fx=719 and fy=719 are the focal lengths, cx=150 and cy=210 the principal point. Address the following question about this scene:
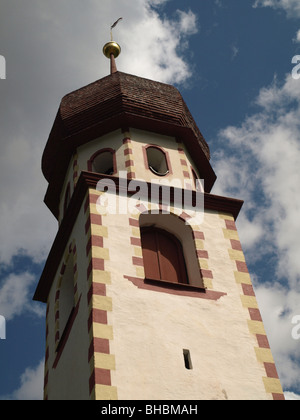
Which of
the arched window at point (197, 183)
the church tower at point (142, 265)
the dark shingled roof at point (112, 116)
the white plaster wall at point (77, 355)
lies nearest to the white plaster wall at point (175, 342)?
the church tower at point (142, 265)

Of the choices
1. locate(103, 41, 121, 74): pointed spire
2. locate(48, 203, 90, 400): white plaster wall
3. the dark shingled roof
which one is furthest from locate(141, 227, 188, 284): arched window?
locate(103, 41, 121, 74): pointed spire

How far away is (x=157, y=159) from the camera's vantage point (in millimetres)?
16828

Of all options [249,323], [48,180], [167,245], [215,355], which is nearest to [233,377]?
[215,355]

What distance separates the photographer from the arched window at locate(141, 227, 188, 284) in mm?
13953

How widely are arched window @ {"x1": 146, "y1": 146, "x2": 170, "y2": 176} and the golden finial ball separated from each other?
6.35 m

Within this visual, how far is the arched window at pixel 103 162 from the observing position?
54.1 feet

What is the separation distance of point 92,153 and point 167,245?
329 cm

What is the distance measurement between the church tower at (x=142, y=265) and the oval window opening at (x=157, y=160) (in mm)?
27

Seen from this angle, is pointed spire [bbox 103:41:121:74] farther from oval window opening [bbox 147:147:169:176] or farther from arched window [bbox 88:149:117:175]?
oval window opening [bbox 147:147:169:176]

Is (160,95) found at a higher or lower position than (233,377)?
higher

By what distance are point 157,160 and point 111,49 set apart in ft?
21.5

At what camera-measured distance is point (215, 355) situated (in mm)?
12242

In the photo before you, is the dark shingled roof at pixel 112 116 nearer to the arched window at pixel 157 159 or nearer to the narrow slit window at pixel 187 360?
the arched window at pixel 157 159
